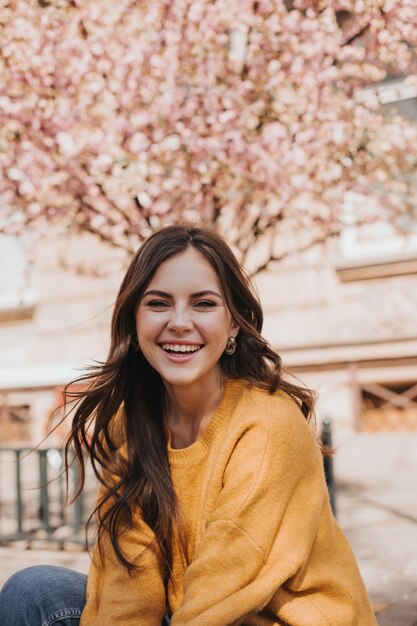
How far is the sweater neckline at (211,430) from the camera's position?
2146 millimetres

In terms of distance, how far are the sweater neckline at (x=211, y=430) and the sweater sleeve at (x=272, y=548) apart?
0.52 feet

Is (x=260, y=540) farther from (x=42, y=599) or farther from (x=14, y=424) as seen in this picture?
(x=14, y=424)

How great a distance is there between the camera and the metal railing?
208 inches

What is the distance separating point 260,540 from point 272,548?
0.04m

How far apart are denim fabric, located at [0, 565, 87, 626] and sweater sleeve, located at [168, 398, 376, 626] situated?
44cm

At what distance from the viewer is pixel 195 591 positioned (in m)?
1.86

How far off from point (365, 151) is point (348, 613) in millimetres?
4121

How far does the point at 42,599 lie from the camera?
214 centimetres

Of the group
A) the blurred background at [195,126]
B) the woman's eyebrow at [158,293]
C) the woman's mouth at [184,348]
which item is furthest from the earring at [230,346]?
the blurred background at [195,126]

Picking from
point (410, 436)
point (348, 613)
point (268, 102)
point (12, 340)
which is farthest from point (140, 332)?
point (12, 340)

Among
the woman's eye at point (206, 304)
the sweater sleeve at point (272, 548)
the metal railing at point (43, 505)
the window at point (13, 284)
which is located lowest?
the metal railing at point (43, 505)

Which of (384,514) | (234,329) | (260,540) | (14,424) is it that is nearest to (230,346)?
(234,329)

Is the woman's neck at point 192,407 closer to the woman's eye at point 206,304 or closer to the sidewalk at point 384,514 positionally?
the woman's eye at point 206,304

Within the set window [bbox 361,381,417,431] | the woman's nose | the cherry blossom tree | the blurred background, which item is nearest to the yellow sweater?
the woman's nose
